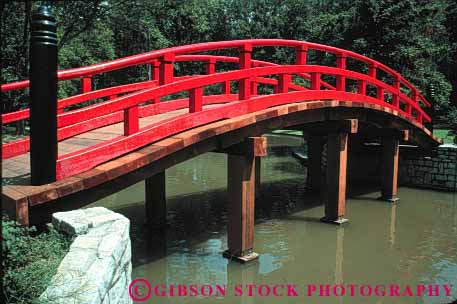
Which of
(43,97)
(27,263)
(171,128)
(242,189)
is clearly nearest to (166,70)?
(171,128)

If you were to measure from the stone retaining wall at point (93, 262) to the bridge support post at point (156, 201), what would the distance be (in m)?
4.23

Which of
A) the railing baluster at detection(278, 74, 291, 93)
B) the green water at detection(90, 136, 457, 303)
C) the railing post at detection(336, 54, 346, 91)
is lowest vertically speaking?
the green water at detection(90, 136, 457, 303)

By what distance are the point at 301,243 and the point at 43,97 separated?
18.4 feet

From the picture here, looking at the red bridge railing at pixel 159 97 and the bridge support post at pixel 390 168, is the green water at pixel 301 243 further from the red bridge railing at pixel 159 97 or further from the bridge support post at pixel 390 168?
the red bridge railing at pixel 159 97

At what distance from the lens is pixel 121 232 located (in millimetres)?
3861

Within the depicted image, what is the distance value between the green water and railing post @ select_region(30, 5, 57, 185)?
246 centimetres

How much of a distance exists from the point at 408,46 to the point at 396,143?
27.8 feet

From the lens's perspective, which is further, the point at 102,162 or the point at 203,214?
the point at 203,214

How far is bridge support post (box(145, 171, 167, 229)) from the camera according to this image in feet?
28.5

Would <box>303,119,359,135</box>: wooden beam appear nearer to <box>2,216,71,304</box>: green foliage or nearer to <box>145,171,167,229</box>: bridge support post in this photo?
<box>145,171,167,229</box>: bridge support post

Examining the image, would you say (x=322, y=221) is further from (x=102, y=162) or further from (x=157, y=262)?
(x=102, y=162)

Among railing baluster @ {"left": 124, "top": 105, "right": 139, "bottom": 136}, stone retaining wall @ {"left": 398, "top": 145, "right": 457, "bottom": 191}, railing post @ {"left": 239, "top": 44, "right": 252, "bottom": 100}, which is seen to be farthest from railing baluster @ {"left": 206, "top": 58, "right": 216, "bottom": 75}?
stone retaining wall @ {"left": 398, "top": 145, "right": 457, "bottom": 191}

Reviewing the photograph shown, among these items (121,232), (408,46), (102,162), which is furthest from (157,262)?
(408,46)

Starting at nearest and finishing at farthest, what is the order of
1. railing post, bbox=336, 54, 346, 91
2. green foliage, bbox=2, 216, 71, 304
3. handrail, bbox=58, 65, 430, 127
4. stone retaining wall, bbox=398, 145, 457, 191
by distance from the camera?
1. green foliage, bbox=2, 216, 71, 304
2. handrail, bbox=58, 65, 430, 127
3. railing post, bbox=336, 54, 346, 91
4. stone retaining wall, bbox=398, 145, 457, 191
